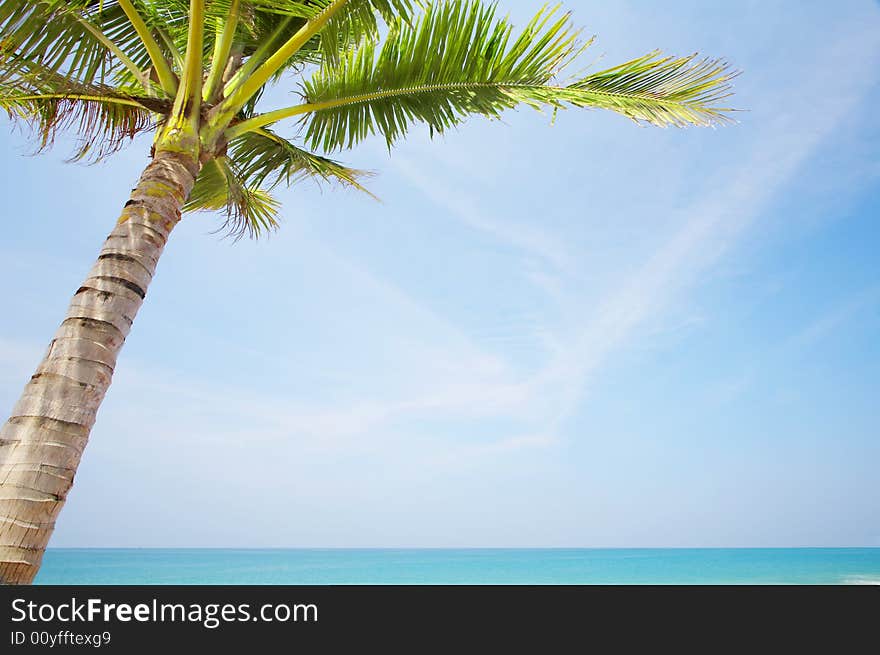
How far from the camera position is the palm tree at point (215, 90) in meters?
2.86

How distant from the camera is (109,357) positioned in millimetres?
2846

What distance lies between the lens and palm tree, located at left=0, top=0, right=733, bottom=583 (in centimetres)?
286
